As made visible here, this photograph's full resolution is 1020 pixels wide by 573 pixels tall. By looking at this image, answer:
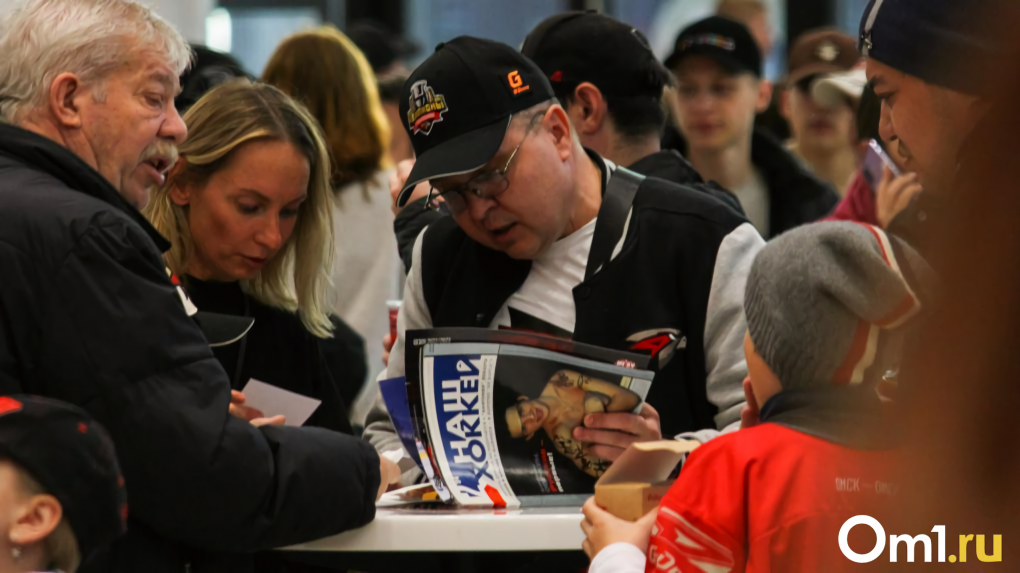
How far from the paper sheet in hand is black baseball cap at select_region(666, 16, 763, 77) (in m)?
2.29

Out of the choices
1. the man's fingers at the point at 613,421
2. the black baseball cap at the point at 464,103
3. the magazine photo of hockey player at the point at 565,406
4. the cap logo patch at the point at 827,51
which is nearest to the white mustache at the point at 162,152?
the black baseball cap at the point at 464,103

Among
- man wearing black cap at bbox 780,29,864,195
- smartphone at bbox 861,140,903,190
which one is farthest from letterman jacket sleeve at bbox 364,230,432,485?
man wearing black cap at bbox 780,29,864,195

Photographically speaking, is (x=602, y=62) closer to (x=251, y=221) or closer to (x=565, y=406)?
(x=251, y=221)

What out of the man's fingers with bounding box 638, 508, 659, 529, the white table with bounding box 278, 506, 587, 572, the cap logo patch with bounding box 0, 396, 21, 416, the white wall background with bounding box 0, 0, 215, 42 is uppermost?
the white wall background with bounding box 0, 0, 215, 42

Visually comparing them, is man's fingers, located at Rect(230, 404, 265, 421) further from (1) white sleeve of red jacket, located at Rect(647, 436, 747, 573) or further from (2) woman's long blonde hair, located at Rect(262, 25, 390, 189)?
(2) woman's long blonde hair, located at Rect(262, 25, 390, 189)

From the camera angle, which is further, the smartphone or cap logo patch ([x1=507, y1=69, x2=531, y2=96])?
the smartphone

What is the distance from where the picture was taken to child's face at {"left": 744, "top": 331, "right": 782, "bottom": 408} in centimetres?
148

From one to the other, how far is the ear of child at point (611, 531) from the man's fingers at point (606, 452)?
0.79 feet

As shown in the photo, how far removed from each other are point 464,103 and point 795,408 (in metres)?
1.04

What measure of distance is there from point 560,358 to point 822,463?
55cm

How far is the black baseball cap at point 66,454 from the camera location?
145 cm

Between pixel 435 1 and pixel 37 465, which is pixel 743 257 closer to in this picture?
pixel 37 465

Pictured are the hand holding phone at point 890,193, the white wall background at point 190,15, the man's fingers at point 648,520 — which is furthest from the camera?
the white wall background at point 190,15

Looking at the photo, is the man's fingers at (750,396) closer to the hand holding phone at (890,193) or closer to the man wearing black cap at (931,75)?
the man wearing black cap at (931,75)
